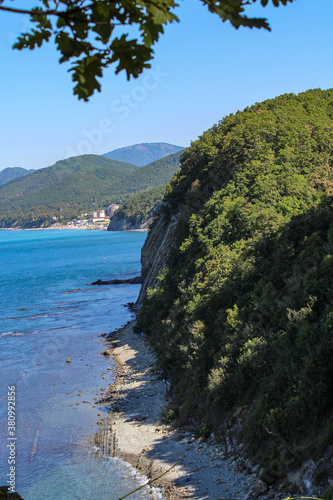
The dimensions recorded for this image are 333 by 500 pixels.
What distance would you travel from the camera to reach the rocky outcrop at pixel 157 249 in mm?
52125

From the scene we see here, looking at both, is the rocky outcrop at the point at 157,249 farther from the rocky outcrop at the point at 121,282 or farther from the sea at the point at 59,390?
the rocky outcrop at the point at 121,282

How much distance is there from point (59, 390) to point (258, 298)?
53.6ft

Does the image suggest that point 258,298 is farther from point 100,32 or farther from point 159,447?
point 100,32

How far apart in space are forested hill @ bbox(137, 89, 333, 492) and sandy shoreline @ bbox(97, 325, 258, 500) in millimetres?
1029

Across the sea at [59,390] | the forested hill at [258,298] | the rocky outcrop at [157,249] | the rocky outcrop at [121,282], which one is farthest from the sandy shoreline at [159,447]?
the rocky outcrop at [121,282]

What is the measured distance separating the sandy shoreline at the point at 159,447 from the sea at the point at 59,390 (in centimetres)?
82

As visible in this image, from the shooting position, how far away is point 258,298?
23.8m

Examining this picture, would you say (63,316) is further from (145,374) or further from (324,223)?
(324,223)

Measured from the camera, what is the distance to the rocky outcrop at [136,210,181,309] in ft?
Answer: 171

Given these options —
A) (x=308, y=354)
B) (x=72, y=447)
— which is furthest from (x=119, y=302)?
(x=308, y=354)

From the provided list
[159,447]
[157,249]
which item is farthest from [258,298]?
[157,249]

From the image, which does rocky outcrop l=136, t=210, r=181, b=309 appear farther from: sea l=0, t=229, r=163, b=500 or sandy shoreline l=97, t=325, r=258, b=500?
sandy shoreline l=97, t=325, r=258, b=500

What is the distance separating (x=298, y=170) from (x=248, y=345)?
23.9 m

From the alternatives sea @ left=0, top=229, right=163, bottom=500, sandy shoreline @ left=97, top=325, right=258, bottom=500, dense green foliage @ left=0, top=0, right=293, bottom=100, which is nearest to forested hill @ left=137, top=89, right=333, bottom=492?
sandy shoreline @ left=97, top=325, right=258, bottom=500
